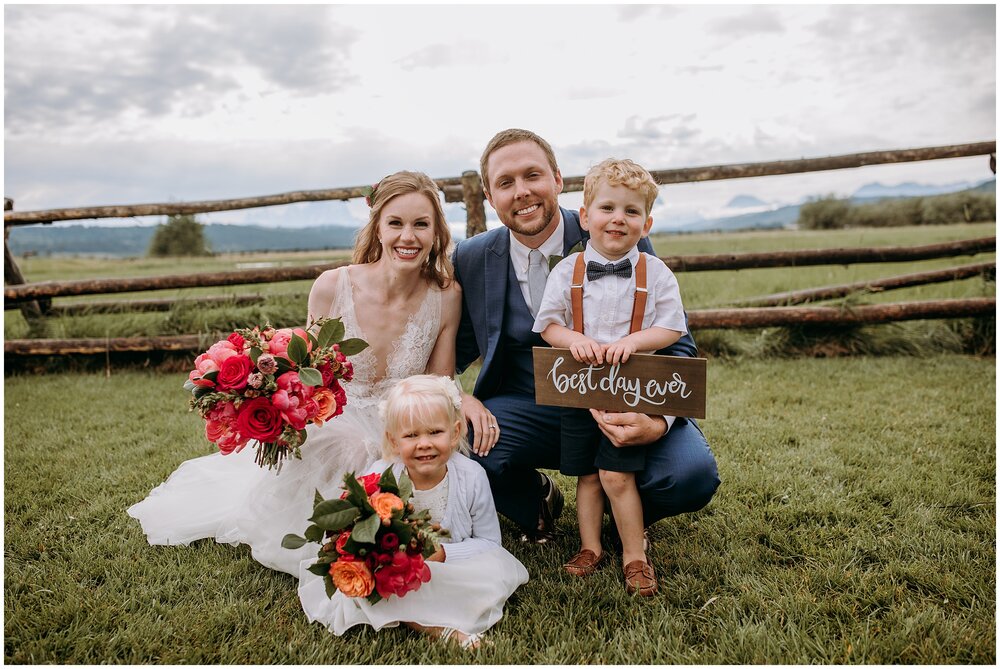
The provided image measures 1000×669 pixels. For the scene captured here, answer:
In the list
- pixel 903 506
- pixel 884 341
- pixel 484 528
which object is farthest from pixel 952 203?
pixel 484 528

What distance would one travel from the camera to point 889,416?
4.61 meters

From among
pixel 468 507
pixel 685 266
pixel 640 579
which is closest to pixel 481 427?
pixel 468 507

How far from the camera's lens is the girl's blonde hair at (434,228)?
316cm

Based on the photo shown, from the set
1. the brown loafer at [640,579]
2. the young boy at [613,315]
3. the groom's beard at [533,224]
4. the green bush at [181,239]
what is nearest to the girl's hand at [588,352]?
the young boy at [613,315]

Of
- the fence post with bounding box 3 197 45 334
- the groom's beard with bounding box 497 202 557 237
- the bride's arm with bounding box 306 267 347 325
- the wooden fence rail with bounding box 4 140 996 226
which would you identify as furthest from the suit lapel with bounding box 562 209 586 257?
the fence post with bounding box 3 197 45 334

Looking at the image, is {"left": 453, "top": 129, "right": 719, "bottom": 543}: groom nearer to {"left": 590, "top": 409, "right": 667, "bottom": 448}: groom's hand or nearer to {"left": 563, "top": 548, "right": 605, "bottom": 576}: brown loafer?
{"left": 590, "top": 409, "right": 667, "bottom": 448}: groom's hand

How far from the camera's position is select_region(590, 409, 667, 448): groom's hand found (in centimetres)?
266

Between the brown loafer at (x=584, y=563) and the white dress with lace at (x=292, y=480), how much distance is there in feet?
3.37

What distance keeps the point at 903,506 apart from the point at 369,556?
8.91ft

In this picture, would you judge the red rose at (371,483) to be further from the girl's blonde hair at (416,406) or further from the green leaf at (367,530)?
the girl's blonde hair at (416,406)

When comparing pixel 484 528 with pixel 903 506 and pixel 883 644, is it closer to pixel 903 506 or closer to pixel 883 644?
pixel 883 644

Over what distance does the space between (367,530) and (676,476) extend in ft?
4.33

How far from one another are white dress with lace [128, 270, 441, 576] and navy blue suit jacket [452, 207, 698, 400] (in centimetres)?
20

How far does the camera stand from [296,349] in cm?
258
